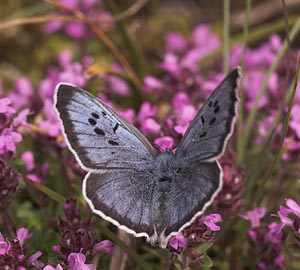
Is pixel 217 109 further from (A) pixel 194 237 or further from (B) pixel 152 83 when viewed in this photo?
(B) pixel 152 83

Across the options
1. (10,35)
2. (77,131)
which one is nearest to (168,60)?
(77,131)

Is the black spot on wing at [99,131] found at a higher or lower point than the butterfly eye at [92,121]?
lower

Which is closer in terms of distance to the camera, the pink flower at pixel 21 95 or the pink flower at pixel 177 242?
the pink flower at pixel 177 242

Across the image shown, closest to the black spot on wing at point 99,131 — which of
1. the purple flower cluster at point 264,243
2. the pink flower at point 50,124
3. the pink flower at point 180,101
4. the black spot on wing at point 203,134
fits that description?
the black spot on wing at point 203,134

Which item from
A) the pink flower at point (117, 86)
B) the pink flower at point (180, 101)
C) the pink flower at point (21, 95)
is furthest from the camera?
the pink flower at point (117, 86)

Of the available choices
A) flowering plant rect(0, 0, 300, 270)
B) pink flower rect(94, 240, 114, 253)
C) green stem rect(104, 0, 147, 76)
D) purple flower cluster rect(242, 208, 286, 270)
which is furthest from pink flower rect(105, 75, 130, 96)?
pink flower rect(94, 240, 114, 253)

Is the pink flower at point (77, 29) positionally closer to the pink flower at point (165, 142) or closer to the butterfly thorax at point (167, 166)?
the pink flower at point (165, 142)

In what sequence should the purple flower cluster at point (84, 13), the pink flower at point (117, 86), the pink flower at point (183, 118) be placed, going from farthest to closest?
the purple flower cluster at point (84, 13)
the pink flower at point (117, 86)
the pink flower at point (183, 118)
